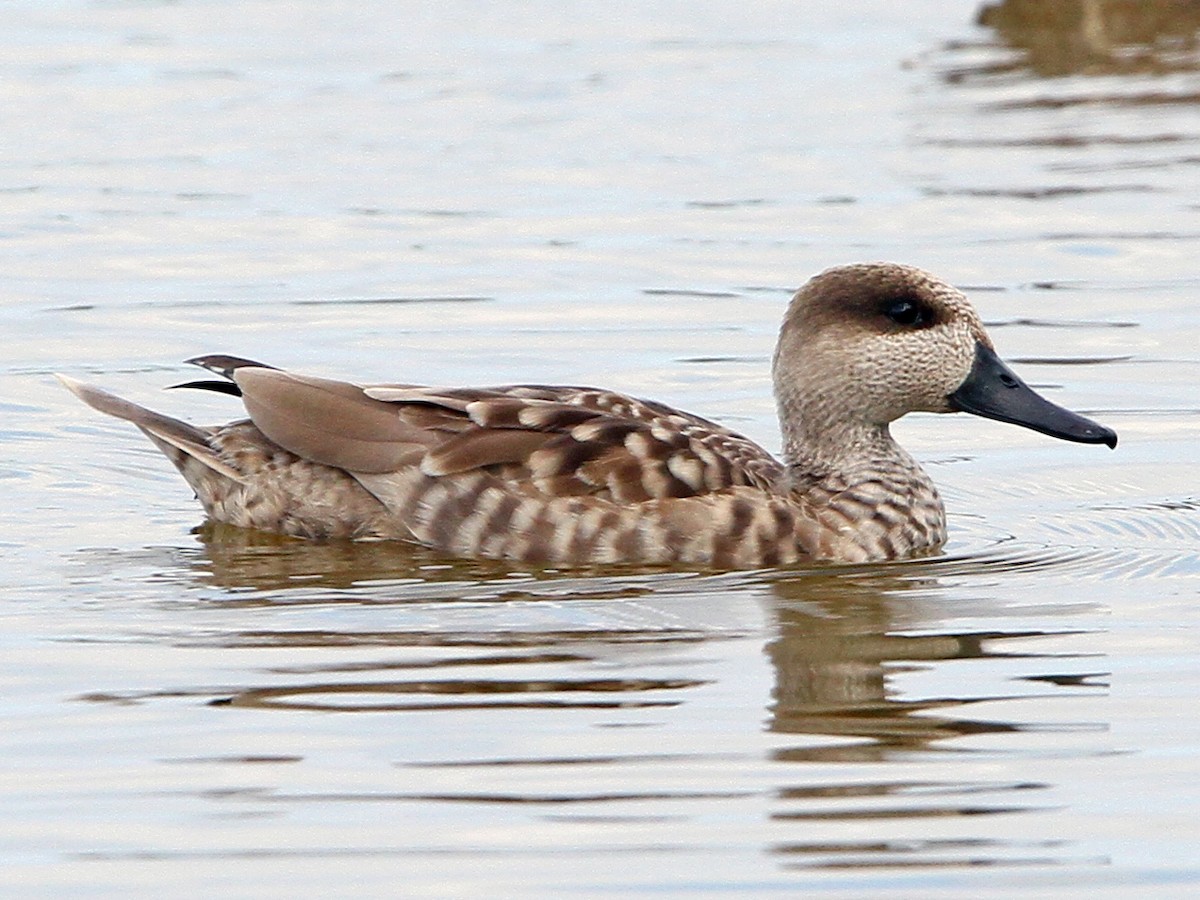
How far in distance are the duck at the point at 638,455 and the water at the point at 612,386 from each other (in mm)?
204

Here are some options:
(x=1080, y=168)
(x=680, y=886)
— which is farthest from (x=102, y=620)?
(x=1080, y=168)

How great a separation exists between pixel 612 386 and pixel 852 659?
167 inches

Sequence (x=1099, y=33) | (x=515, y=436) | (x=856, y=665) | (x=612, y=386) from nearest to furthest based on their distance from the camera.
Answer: (x=856, y=665) → (x=515, y=436) → (x=612, y=386) → (x=1099, y=33)

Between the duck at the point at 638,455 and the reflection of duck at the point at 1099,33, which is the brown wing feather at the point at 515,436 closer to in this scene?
the duck at the point at 638,455

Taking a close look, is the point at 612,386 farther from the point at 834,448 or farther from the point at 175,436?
the point at 175,436

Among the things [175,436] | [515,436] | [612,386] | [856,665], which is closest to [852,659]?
[856,665]

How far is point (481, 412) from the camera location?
30.9 feet

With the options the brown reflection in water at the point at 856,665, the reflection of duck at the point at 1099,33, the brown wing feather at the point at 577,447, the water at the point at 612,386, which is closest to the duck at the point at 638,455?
the brown wing feather at the point at 577,447

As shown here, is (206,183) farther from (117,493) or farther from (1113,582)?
(1113,582)

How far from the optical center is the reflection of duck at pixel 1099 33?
19516 millimetres

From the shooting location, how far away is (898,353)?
9.55m

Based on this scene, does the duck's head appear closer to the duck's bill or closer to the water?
the duck's bill

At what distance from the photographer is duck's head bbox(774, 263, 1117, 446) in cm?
956

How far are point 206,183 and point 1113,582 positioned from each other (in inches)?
331
